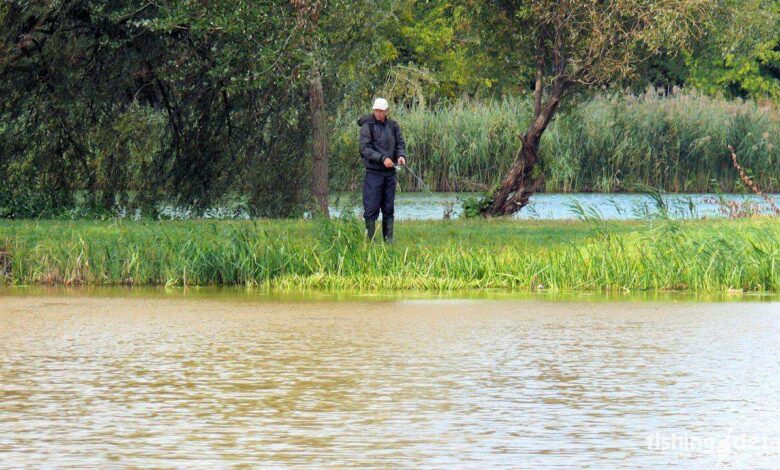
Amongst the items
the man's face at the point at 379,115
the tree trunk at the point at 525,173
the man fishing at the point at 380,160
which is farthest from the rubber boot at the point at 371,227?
the tree trunk at the point at 525,173

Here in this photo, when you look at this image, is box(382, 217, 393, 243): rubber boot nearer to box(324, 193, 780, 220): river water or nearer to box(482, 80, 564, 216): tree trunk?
box(482, 80, 564, 216): tree trunk

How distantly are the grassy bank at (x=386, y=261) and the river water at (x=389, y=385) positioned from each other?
6.41ft

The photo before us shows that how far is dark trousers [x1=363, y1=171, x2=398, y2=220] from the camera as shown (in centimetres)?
1788

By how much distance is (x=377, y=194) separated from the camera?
17.9 meters

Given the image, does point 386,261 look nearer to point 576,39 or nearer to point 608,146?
point 576,39

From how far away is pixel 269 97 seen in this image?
81.3 ft

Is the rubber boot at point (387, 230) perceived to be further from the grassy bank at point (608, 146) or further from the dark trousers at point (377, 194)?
the grassy bank at point (608, 146)

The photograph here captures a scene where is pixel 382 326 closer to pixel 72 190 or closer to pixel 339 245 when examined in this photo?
pixel 339 245

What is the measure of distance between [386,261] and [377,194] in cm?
126

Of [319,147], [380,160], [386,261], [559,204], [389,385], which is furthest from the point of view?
[559,204]

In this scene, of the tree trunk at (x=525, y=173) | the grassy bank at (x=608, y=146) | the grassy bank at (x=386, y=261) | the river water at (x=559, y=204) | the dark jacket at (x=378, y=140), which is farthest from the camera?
the grassy bank at (x=608, y=146)

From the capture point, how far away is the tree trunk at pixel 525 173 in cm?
2595

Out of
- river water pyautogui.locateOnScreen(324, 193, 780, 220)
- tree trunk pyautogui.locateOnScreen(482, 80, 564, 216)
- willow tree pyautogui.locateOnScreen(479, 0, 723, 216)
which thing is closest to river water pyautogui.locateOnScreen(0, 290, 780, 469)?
willow tree pyautogui.locateOnScreen(479, 0, 723, 216)

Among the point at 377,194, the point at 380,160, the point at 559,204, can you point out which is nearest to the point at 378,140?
the point at 380,160
